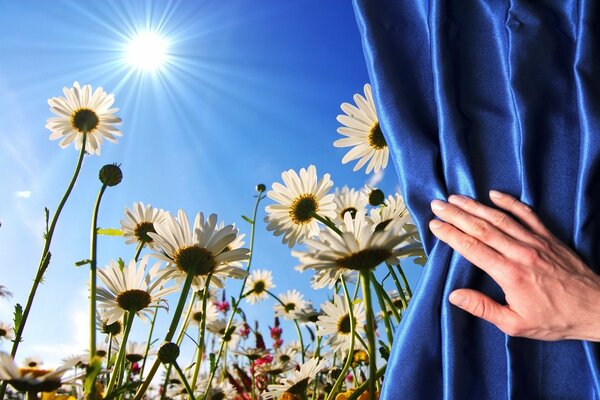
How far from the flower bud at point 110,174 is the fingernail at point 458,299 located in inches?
29.9

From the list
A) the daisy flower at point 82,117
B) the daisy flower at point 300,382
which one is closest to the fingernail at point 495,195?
the daisy flower at point 300,382

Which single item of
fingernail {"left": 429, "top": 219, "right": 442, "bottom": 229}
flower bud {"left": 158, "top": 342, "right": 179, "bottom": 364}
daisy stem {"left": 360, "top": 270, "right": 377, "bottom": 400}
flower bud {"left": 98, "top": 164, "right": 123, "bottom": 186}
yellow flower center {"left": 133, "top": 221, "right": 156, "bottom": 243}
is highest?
flower bud {"left": 98, "top": 164, "right": 123, "bottom": 186}

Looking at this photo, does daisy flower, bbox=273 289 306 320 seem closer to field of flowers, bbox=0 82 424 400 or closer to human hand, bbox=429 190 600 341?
field of flowers, bbox=0 82 424 400

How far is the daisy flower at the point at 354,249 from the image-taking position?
0.82 metres

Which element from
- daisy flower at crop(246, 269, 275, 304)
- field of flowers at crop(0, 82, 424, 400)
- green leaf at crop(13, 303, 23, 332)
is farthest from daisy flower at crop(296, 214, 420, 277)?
daisy flower at crop(246, 269, 275, 304)

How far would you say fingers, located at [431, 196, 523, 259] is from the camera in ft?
2.71

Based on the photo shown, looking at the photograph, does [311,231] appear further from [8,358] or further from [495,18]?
[8,358]

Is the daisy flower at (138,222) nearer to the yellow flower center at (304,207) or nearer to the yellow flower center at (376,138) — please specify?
the yellow flower center at (304,207)

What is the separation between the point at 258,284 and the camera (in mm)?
2379

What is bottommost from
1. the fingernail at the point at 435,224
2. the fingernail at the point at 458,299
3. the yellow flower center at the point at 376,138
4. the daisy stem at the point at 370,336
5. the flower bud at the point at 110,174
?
the daisy stem at the point at 370,336

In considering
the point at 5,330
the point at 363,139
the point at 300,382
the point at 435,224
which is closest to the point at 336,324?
the point at 300,382

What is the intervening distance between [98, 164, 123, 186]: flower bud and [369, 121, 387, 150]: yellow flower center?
0.64m

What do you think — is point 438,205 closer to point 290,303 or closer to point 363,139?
point 363,139

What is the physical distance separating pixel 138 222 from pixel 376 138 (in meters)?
0.64
